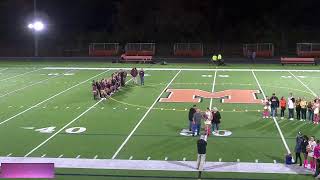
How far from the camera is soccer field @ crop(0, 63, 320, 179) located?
19.2m

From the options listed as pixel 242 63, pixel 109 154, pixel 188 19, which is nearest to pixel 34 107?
pixel 109 154

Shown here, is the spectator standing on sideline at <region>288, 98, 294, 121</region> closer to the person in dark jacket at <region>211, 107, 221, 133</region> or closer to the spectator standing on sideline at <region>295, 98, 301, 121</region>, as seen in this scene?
the spectator standing on sideline at <region>295, 98, 301, 121</region>

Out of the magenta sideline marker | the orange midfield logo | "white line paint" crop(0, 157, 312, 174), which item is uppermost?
the orange midfield logo

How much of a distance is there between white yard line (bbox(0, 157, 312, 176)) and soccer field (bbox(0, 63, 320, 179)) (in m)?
0.40

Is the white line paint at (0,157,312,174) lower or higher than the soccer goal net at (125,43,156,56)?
lower

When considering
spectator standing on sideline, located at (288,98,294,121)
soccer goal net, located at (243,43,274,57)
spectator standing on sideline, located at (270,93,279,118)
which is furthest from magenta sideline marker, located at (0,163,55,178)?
soccer goal net, located at (243,43,274,57)

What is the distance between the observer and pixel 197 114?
21250mm

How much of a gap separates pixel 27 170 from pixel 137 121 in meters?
10.6

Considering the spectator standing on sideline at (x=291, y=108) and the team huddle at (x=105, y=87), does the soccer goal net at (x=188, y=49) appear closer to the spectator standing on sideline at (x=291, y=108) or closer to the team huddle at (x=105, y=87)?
the team huddle at (x=105, y=87)

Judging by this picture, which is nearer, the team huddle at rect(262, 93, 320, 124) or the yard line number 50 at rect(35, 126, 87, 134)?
the yard line number 50 at rect(35, 126, 87, 134)

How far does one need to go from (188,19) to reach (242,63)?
19494 mm

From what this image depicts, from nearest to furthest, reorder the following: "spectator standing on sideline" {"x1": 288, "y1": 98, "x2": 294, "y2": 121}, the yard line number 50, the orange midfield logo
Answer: the yard line number 50
"spectator standing on sideline" {"x1": 288, "y1": 98, "x2": 294, "y2": 121}
the orange midfield logo

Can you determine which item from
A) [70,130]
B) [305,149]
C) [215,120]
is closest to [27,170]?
[305,149]

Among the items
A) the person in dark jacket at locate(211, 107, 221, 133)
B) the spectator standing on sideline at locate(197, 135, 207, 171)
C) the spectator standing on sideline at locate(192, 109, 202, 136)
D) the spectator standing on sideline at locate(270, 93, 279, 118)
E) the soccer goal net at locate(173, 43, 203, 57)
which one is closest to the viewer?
the spectator standing on sideline at locate(197, 135, 207, 171)
